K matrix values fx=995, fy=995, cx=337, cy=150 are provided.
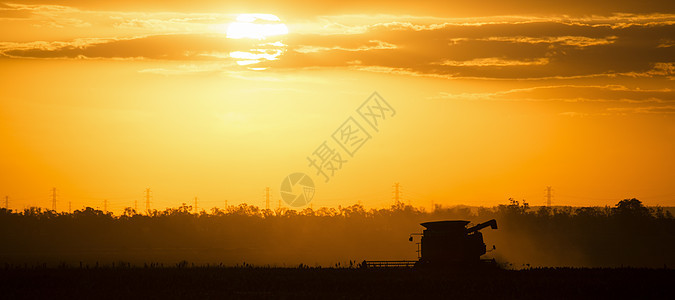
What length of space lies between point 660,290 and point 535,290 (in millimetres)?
7632

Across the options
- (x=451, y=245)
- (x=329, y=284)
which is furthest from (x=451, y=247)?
(x=329, y=284)

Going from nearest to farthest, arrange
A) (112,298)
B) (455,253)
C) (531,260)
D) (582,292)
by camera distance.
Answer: (112,298) < (582,292) < (455,253) < (531,260)

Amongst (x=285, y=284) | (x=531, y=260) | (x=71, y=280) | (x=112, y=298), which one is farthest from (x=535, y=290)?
(x=531, y=260)

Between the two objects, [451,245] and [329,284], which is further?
[451,245]

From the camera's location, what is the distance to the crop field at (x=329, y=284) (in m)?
57.4

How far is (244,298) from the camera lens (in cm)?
5516

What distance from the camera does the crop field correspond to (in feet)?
188

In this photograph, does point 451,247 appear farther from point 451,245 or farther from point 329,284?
point 329,284

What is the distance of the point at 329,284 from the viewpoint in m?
62.8

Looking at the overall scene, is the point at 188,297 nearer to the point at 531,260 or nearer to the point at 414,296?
the point at 414,296

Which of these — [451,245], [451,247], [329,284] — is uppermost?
[451,245]

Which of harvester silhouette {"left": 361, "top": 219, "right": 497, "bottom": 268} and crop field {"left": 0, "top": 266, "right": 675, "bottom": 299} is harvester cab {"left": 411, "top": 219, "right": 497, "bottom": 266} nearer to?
harvester silhouette {"left": 361, "top": 219, "right": 497, "bottom": 268}

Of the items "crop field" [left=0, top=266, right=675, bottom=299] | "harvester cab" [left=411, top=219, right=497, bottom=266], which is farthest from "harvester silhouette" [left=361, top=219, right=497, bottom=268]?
"crop field" [left=0, top=266, right=675, bottom=299]

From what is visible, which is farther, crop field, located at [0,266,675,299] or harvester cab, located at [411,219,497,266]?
harvester cab, located at [411,219,497,266]
